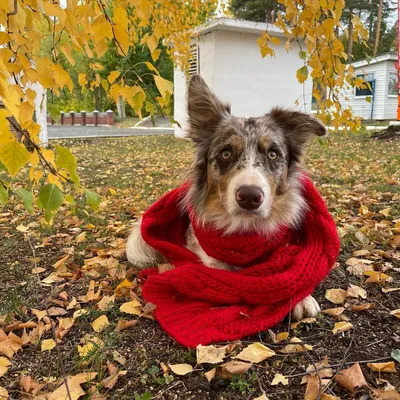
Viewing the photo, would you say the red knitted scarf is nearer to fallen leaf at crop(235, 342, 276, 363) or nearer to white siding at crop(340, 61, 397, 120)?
fallen leaf at crop(235, 342, 276, 363)

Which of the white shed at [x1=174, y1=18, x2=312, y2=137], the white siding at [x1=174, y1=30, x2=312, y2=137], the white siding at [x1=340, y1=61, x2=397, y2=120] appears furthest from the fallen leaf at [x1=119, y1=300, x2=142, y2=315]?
the white siding at [x1=340, y1=61, x2=397, y2=120]

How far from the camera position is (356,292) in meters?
2.90

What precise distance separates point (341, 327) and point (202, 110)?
2.08 meters

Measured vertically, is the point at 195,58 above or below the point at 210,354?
above

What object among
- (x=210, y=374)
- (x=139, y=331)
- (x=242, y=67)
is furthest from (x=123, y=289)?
(x=242, y=67)

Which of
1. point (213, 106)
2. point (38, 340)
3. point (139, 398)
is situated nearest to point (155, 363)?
point (139, 398)

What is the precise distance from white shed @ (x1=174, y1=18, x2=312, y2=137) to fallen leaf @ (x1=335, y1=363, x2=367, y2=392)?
1407cm

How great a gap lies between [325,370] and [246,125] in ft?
6.21

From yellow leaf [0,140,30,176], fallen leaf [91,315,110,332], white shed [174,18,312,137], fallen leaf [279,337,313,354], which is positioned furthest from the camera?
white shed [174,18,312,137]

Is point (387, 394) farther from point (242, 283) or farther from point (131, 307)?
point (131, 307)

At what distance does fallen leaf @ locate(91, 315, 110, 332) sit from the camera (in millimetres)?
2611

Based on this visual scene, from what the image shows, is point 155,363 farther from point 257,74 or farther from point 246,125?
point 257,74

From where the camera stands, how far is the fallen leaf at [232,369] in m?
2.06

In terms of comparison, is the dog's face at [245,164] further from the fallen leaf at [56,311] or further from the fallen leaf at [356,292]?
the fallen leaf at [56,311]
